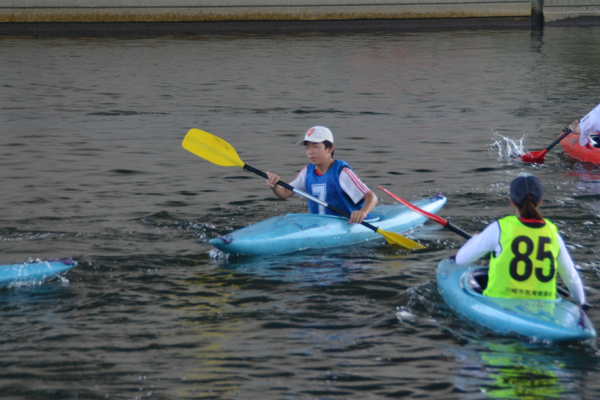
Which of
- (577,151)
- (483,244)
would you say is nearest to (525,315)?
(483,244)

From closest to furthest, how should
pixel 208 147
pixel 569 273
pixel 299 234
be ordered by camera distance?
pixel 569 273 → pixel 299 234 → pixel 208 147

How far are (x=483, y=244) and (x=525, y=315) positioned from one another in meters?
0.47

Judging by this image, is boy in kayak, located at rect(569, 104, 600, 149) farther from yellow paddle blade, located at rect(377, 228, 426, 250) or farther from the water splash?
yellow paddle blade, located at rect(377, 228, 426, 250)

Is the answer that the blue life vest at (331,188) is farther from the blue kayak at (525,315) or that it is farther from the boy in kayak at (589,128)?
the boy in kayak at (589,128)

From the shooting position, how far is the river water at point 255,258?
166 inches

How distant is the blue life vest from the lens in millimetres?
6609

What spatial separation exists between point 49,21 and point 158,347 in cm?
2821

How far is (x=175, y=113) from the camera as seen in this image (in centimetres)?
1464

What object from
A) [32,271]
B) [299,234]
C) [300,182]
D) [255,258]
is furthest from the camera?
[300,182]

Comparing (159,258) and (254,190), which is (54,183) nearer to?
(254,190)

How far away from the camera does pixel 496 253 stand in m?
4.47

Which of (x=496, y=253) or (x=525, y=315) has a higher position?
(x=496, y=253)

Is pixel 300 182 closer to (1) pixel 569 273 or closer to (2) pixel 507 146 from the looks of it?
(1) pixel 569 273

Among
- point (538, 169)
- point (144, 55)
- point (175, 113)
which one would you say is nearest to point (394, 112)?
point (175, 113)
